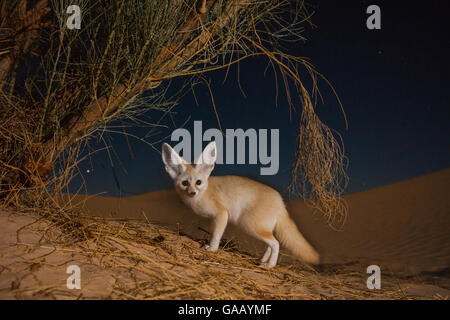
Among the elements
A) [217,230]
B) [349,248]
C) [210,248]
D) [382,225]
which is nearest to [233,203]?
[217,230]

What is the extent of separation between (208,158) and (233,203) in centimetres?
61

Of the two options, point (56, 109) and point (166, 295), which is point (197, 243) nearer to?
point (166, 295)

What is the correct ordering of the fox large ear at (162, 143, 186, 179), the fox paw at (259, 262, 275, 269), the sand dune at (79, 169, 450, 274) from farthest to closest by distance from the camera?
the sand dune at (79, 169, 450, 274)
the fox large ear at (162, 143, 186, 179)
the fox paw at (259, 262, 275, 269)

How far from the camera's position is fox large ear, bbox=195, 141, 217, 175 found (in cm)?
356

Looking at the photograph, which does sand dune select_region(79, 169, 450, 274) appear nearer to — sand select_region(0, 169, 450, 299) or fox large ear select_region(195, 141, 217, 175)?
sand select_region(0, 169, 450, 299)

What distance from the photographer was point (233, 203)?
372 centimetres

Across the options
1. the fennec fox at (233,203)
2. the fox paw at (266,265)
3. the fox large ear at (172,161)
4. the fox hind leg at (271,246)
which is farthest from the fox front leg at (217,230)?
the fox large ear at (172,161)

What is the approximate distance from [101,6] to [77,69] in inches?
27.8

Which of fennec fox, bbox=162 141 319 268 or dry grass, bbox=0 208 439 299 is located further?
fennec fox, bbox=162 141 319 268

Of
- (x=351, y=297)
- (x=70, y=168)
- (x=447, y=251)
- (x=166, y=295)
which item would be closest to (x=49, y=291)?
(x=166, y=295)

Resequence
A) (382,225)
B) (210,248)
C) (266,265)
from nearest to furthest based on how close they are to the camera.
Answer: (266,265), (210,248), (382,225)

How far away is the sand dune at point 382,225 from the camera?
202 inches

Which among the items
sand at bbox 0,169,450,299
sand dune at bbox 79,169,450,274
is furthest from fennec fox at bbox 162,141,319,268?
sand dune at bbox 79,169,450,274

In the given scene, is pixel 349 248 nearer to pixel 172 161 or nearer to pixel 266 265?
pixel 266 265
